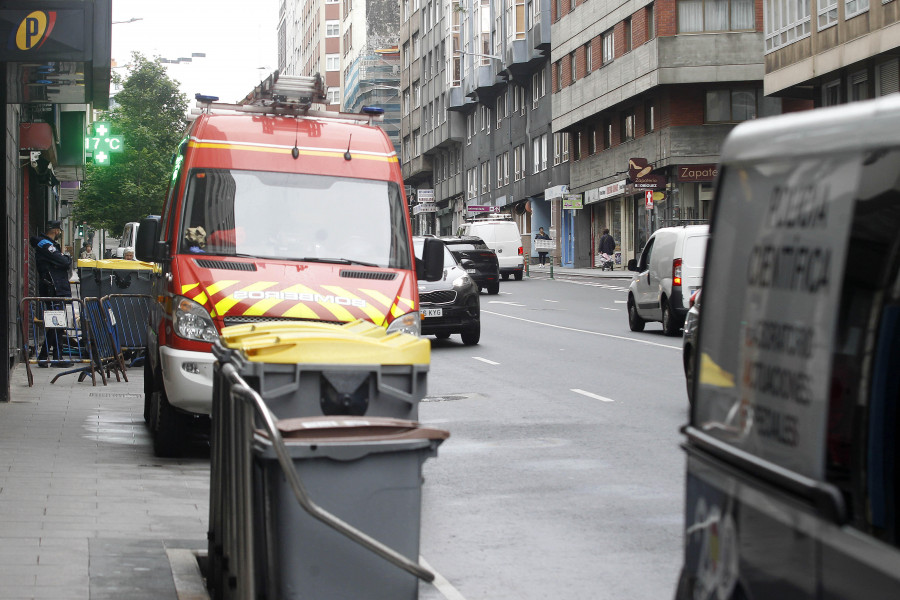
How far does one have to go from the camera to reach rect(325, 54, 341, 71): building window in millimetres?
136250

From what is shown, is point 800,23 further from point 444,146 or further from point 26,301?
point 444,146

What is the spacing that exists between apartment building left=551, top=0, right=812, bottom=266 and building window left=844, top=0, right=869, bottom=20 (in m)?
12.4

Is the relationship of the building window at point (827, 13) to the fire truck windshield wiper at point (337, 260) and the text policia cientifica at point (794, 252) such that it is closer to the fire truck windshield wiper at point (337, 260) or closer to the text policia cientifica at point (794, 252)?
the fire truck windshield wiper at point (337, 260)

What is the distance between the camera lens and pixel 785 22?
3597 cm

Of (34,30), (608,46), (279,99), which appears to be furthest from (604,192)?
(34,30)

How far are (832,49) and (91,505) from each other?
28.5 m

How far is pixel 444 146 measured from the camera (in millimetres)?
91812

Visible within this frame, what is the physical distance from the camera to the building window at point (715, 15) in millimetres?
48250

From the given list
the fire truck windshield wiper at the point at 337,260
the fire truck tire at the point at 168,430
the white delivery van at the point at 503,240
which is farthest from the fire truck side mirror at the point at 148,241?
the white delivery van at the point at 503,240

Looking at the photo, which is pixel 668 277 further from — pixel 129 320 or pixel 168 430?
pixel 168 430

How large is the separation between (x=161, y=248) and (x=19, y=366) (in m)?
9.33

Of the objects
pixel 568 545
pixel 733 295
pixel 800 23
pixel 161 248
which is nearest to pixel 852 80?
pixel 800 23

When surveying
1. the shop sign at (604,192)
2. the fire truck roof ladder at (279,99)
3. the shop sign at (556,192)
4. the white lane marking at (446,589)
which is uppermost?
the shop sign at (556,192)

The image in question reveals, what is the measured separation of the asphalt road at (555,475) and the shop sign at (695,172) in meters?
29.0
